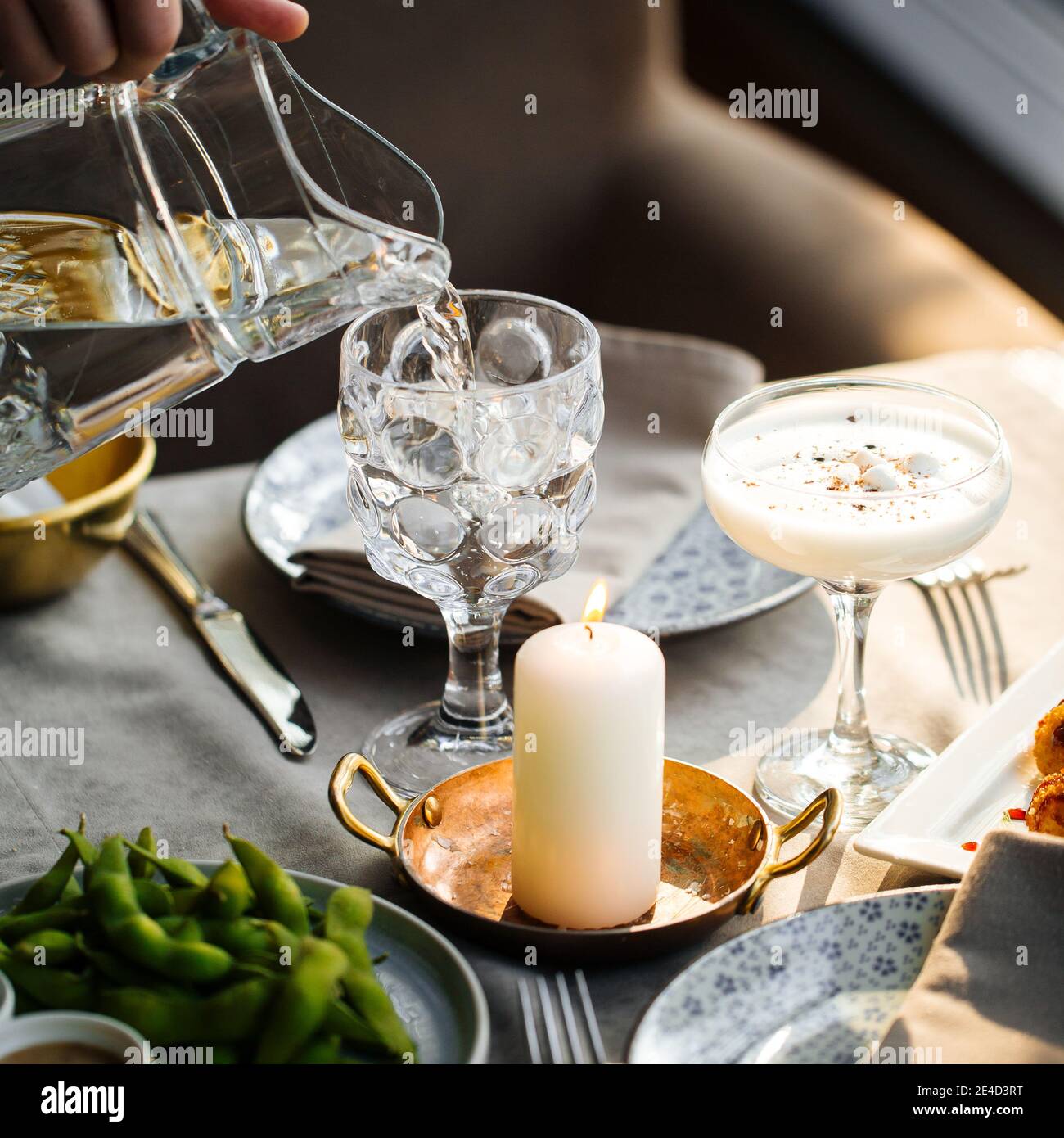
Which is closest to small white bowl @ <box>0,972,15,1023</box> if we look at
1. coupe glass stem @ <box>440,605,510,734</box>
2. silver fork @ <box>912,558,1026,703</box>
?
coupe glass stem @ <box>440,605,510,734</box>

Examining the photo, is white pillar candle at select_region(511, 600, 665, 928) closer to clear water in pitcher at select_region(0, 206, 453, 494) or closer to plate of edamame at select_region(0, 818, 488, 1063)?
plate of edamame at select_region(0, 818, 488, 1063)

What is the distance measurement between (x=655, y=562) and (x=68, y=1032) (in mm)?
589

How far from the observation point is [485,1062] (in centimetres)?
54

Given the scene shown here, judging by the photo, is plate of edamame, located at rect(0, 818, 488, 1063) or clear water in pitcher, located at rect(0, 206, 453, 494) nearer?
plate of edamame, located at rect(0, 818, 488, 1063)

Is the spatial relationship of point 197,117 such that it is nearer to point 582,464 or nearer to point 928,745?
point 582,464

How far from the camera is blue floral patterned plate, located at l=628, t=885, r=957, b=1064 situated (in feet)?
1.78

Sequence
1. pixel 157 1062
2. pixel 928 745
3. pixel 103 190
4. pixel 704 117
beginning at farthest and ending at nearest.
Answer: pixel 704 117 → pixel 928 745 → pixel 103 190 → pixel 157 1062

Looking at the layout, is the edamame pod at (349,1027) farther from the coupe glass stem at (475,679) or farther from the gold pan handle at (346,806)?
the coupe glass stem at (475,679)

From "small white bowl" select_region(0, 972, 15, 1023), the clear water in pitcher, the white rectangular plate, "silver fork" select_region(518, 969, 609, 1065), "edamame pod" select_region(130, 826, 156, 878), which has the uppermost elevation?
the clear water in pitcher

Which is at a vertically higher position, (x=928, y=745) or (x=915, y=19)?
(x=915, y=19)

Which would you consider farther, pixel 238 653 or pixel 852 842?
pixel 238 653

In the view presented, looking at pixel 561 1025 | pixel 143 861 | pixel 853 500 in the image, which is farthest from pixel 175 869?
pixel 853 500

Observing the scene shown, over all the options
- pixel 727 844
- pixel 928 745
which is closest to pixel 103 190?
pixel 727 844
